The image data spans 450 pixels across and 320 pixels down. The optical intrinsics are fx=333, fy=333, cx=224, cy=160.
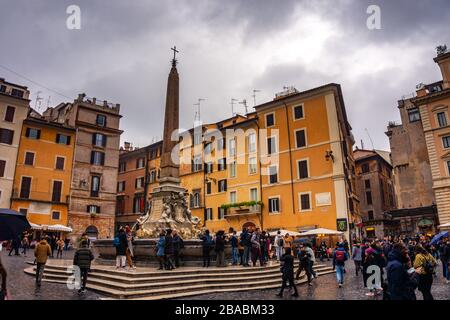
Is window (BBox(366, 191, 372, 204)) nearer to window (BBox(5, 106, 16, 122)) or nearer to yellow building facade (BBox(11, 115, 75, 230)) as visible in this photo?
yellow building facade (BBox(11, 115, 75, 230))

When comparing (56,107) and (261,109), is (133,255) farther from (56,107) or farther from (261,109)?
(56,107)

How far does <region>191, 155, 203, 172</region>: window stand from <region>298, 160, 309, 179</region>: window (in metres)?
11.9

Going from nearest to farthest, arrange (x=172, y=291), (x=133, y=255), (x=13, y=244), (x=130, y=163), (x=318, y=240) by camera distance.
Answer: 1. (x=172, y=291)
2. (x=133, y=255)
3. (x=13, y=244)
4. (x=318, y=240)
5. (x=130, y=163)

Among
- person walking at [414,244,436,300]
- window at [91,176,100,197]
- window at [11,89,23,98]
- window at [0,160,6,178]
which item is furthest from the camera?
window at [91,176,100,197]

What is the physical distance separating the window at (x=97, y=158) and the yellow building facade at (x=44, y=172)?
89.6 inches

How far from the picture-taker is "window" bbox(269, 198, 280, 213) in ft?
99.2

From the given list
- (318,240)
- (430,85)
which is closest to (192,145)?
(318,240)

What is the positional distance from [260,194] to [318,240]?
Answer: 22.8 ft

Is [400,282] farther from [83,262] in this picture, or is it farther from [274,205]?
[274,205]

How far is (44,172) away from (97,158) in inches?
222

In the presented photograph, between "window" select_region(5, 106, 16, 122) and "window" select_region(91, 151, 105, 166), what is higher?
"window" select_region(5, 106, 16, 122)

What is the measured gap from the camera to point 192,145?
38906 millimetres

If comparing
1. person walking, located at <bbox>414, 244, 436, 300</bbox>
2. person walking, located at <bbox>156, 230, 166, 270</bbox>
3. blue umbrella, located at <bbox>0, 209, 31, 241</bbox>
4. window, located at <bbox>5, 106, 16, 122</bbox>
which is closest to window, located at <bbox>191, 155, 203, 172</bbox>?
window, located at <bbox>5, 106, 16, 122</bbox>

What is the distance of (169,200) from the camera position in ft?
47.6
